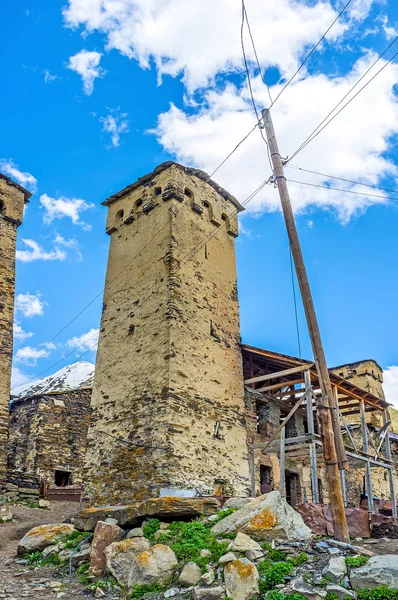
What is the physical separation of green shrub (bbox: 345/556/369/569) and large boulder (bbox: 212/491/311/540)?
128 centimetres

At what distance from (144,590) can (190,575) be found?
751 millimetres

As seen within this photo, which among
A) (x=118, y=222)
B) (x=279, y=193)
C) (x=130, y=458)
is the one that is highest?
(x=118, y=222)

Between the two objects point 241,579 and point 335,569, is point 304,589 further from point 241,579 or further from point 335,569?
point 241,579

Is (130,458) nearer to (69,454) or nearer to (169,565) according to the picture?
(169,565)

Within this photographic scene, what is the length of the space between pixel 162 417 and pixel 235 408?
3.04 m

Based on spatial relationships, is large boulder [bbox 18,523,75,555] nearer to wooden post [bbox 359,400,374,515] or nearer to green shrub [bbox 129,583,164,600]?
green shrub [bbox 129,583,164,600]

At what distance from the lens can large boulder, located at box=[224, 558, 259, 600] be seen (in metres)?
6.85

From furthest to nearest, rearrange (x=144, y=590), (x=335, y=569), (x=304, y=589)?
(x=144, y=590) → (x=335, y=569) → (x=304, y=589)

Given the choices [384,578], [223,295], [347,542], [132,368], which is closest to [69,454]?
[132,368]

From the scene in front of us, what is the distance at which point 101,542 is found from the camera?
9.41 m

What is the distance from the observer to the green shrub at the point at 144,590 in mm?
7664

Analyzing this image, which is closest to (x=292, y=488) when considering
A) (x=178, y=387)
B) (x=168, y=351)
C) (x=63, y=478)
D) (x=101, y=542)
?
(x=178, y=387)

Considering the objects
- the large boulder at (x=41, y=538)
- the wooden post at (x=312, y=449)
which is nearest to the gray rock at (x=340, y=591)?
the wooden post at (x=312, y=449)

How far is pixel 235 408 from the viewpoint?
1579cm
